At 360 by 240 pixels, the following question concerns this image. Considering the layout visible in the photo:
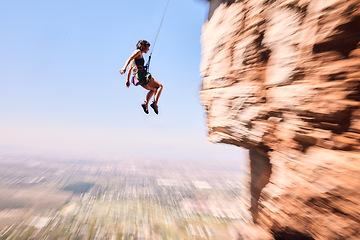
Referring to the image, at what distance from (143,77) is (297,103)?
5016 millimetres

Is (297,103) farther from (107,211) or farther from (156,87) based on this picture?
(107,211)

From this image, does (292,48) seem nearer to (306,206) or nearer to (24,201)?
(306,206)

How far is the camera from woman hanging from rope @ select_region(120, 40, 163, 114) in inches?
230

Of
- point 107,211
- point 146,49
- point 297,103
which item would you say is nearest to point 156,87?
point 146,49

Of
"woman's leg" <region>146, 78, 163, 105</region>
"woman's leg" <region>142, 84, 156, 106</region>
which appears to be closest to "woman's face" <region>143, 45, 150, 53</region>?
"woman's leg" <region>146, 78, 163, 105</region>

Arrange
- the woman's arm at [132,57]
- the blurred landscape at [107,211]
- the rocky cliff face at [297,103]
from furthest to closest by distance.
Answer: the blurred landscape at [107,211], the woman's arm at [132,57], the rocky cliff face at [297,103]

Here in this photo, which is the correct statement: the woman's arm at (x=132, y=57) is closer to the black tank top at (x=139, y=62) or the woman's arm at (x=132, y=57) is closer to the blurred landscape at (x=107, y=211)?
the black tank top at (x=139, y=62)

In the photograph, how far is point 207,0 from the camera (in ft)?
17.6

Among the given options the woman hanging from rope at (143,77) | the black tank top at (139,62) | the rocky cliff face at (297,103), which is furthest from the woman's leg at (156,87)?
the rocky cliff face at (297,103)

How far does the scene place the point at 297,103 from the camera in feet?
9.24

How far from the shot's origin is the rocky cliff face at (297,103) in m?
2.30

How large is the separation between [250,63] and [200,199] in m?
131

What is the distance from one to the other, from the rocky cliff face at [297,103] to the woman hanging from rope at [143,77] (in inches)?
109

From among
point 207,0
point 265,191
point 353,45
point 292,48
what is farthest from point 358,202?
point 207,0
